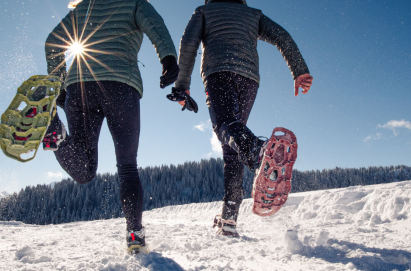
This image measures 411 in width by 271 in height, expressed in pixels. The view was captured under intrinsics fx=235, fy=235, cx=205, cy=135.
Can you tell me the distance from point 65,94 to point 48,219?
41.4 meters

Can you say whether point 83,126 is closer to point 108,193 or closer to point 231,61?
point 231,61

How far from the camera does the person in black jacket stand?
2.05 metres

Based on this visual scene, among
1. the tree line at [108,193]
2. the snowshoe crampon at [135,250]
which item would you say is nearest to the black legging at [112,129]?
the snowshoe crampon at [135,250]

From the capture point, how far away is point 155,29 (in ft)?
5.76

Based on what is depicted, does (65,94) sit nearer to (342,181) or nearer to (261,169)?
(261,169)

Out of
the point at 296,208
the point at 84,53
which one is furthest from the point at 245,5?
the point at 296,208

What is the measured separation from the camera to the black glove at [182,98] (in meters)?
2.36

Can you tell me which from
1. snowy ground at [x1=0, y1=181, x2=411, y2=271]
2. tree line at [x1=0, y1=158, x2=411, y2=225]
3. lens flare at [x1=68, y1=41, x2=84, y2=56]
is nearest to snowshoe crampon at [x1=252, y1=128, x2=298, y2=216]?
snowy ground at [x1=0, y1=181, x2=411, y2=271]

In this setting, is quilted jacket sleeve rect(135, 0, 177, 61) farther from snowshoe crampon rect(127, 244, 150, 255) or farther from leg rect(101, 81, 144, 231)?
snowshoe crampon rect(127, 244, 150, 255)

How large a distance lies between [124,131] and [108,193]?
3550 centimetres

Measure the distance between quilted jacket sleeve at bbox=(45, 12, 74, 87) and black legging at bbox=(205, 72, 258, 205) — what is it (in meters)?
1.19

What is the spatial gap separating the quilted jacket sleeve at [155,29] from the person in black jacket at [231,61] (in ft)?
1.66

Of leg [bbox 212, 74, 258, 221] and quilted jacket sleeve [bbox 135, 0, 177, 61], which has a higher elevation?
quilted jacket sleeve [bbox 135, 0, 177, 61]

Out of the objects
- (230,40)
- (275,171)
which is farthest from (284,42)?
(275,171)
